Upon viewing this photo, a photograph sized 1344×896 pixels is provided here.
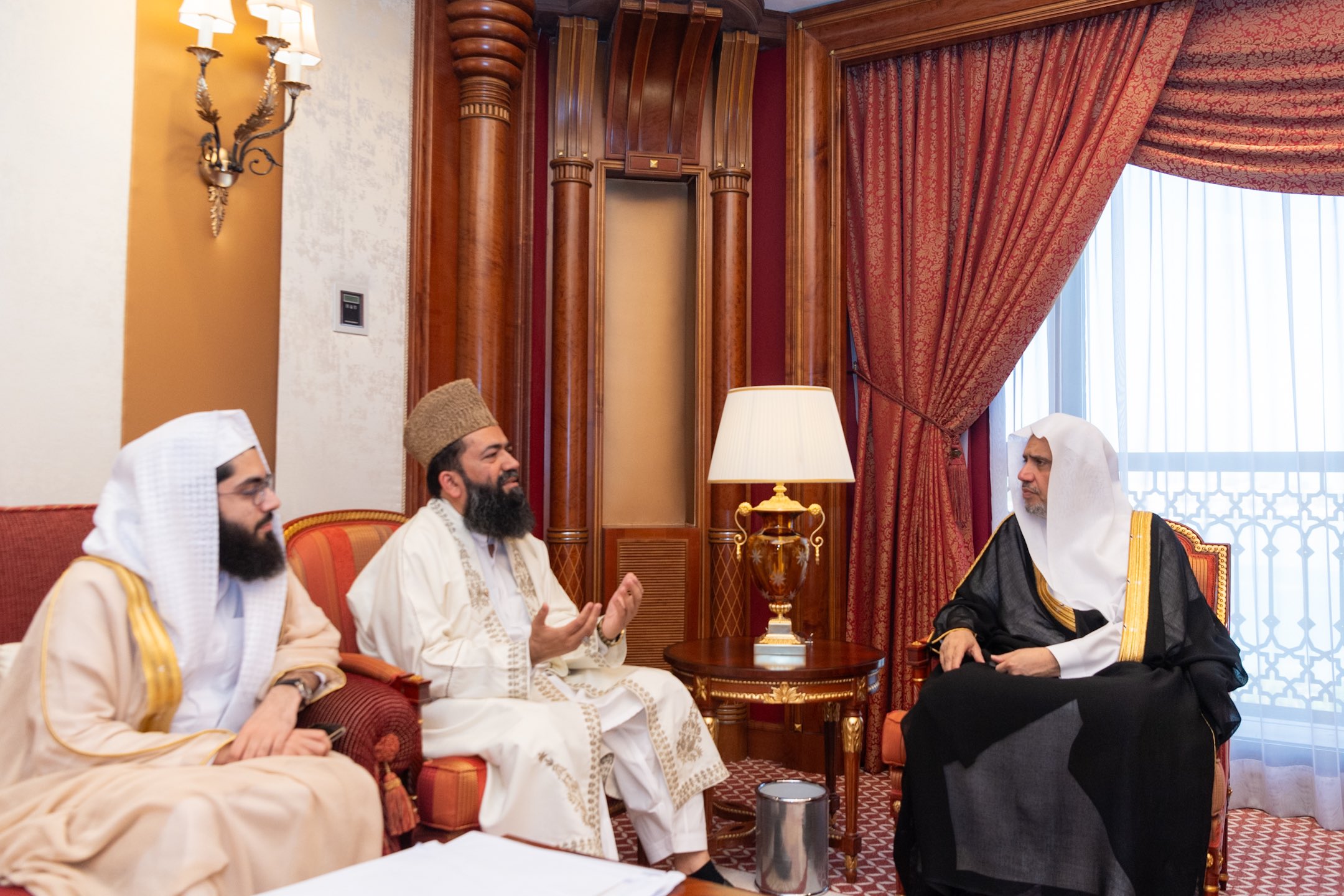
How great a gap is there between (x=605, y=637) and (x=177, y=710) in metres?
1.21

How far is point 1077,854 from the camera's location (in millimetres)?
2717

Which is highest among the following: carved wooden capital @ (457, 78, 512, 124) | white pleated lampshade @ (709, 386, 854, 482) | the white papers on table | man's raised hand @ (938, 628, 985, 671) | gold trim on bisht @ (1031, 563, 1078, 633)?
carved wooden capital @ (457, 78, 512, 124)

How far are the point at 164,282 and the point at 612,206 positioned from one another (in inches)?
79.5

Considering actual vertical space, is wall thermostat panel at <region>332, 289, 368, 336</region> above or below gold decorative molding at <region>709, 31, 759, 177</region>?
below

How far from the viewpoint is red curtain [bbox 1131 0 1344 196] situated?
3758 mm

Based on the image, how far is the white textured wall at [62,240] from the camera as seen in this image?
2793 mm

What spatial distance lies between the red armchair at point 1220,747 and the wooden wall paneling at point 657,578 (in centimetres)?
138

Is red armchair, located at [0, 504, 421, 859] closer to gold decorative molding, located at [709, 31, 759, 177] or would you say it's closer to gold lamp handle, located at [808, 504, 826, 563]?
gold lamp handle, located at [808, 504, 826, 563]

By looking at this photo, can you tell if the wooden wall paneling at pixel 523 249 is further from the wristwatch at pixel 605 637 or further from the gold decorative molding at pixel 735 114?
the wristwatch at pixel 605 637

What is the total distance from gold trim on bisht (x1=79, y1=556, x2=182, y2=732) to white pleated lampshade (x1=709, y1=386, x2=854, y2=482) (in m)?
1.84

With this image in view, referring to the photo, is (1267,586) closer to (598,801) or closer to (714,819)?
(714,819)

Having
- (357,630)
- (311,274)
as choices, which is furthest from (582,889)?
(311,274)

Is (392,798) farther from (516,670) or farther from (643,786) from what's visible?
(643,786)

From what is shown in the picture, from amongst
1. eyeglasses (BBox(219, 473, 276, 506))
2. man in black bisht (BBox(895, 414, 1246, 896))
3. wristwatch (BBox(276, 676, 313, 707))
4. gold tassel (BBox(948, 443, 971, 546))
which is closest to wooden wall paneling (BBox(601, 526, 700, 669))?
gold tassel (BBox(948, 443, 971, 546))
